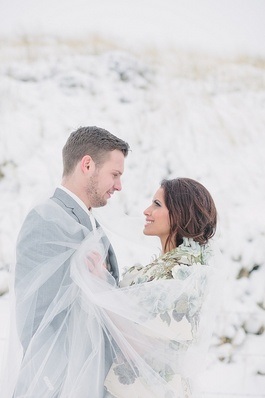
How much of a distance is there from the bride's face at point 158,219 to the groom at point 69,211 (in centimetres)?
13

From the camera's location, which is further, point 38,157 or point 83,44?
point 83,44

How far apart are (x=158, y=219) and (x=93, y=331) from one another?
0.41 metres

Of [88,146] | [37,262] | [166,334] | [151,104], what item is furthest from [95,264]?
[151,104]

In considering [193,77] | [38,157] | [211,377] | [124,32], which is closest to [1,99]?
[38,157]

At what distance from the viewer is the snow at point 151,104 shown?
4672 mm

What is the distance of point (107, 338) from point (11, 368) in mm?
284

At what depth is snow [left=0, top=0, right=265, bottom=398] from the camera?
4.67 metres

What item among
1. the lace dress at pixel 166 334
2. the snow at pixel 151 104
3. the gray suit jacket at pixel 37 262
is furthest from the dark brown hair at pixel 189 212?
the snow at pixel 151 104

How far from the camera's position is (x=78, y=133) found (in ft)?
5.06

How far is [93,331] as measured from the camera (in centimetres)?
131

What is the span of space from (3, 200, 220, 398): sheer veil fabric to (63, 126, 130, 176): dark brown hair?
8.0 inches

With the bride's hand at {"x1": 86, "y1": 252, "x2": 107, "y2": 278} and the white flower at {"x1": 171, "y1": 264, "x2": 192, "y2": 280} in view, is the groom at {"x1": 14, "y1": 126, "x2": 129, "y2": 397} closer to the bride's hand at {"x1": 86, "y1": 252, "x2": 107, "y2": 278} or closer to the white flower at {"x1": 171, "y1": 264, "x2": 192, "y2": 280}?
the bride's hand at {"x1": 86, "y1": 252, "x2": 107, "y2": 278}

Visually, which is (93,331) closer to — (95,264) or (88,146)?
(95,264)

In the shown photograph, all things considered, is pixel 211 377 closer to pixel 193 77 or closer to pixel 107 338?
pixel 107 338
